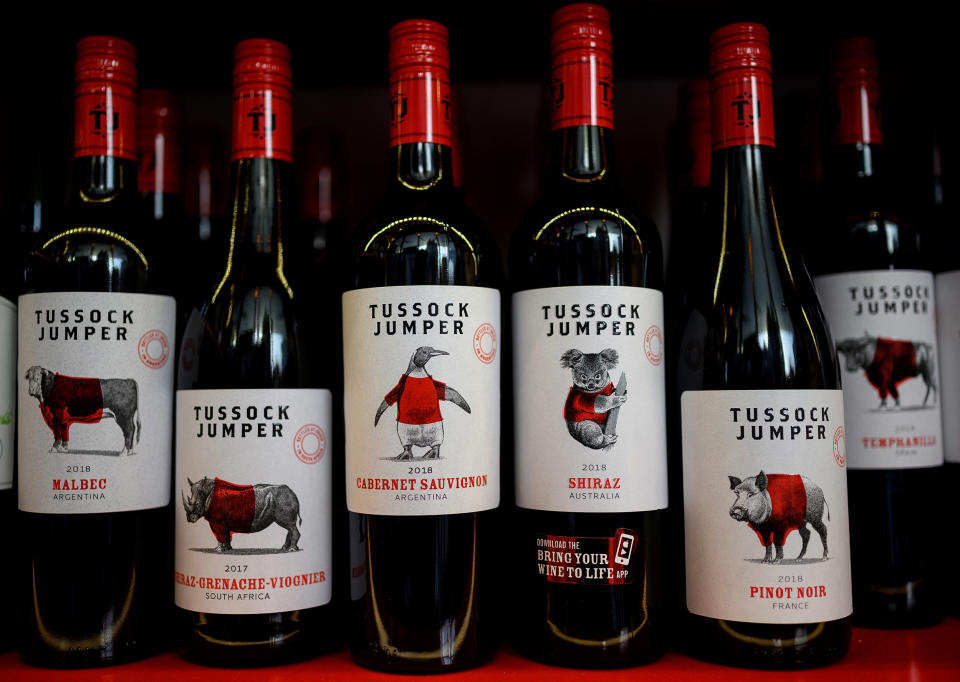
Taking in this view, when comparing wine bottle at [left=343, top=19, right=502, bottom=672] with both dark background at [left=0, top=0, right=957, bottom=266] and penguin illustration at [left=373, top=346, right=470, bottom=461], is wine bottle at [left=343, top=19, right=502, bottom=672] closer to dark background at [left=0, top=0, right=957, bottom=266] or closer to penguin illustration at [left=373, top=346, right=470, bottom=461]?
penguin illustration at [left=373, top=346, right=470, bottom=461]

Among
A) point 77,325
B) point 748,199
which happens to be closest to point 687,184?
point 748,199

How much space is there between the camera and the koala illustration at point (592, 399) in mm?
→ 625

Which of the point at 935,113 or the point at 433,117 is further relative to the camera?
the point at 935,113

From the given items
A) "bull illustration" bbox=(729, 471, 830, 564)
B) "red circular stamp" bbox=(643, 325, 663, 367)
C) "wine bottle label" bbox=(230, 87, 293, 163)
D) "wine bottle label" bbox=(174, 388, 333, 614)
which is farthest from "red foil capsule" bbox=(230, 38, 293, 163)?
"bull illustration" bbox=(729, 471, 830, 564)

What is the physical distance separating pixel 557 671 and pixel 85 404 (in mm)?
412

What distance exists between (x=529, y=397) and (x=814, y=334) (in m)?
0.25

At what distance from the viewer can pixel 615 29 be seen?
82cm

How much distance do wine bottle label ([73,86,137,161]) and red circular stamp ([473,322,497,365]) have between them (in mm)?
351

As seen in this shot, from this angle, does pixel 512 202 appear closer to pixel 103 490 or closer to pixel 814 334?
pixel 814 334

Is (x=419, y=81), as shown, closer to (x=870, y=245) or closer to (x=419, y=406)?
(x=419, y=406)

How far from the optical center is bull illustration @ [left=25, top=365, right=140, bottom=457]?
0.65 meters

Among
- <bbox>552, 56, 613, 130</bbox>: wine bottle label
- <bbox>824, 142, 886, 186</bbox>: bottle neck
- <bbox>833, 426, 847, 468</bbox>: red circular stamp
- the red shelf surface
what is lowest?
the red shelf surface

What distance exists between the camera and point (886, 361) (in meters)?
0.73

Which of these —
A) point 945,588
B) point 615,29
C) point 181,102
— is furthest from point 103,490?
point 945,588
